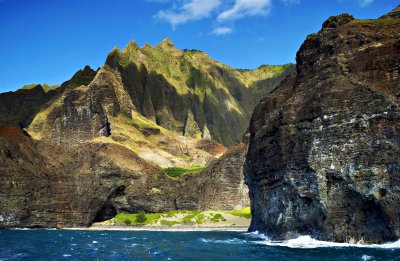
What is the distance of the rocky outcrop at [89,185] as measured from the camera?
12638 centimetres

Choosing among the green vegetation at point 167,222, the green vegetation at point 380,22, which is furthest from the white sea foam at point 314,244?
the green vegetation at point 167,222

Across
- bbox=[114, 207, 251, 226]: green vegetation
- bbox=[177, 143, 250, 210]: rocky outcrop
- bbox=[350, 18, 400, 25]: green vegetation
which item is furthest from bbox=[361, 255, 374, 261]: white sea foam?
bbox=[177, 143, 250, 210]: rocky outcrop

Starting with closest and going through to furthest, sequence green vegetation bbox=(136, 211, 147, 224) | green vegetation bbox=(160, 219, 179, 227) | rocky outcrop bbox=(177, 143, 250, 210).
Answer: green vegetation bbox=(136, 211, 147, 224), green vegetation bbox=(160, 219, 179, 227), rocky outcrop bbox=(177, 143, 250, 210)

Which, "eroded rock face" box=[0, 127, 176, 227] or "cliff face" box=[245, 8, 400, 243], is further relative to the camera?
"eroded rock face" box=[0, 127, 176, 227]

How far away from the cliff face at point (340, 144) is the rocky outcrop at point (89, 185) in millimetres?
73359

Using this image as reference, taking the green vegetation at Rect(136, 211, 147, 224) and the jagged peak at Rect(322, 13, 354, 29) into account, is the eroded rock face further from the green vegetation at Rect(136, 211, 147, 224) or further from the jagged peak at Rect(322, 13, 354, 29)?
the jagged peak at Rect(322, 13, 354, 29)

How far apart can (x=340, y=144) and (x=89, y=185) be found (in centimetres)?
9454

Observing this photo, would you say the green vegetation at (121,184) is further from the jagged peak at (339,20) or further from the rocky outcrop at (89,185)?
the jagged peak at (339,20)

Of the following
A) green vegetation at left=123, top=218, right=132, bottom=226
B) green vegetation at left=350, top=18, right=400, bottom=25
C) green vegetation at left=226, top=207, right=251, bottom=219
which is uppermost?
green vegetation at left=350, top=18, right=400, bottom=25

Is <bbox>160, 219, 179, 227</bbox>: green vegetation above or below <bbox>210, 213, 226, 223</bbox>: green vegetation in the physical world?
below

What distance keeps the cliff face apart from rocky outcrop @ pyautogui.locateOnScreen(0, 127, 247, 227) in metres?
73.4

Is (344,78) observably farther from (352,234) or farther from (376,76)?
(352,234)

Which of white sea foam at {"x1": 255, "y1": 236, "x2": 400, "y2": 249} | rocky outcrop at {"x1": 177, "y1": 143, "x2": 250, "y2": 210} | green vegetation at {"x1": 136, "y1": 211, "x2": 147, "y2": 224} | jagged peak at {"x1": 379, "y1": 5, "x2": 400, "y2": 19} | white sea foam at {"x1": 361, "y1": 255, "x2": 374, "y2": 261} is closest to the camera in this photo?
white sea foam at {"x1": 361, "y1": 255, "x2": 374, "y2": 261}

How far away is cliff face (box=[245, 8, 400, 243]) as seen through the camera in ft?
187
